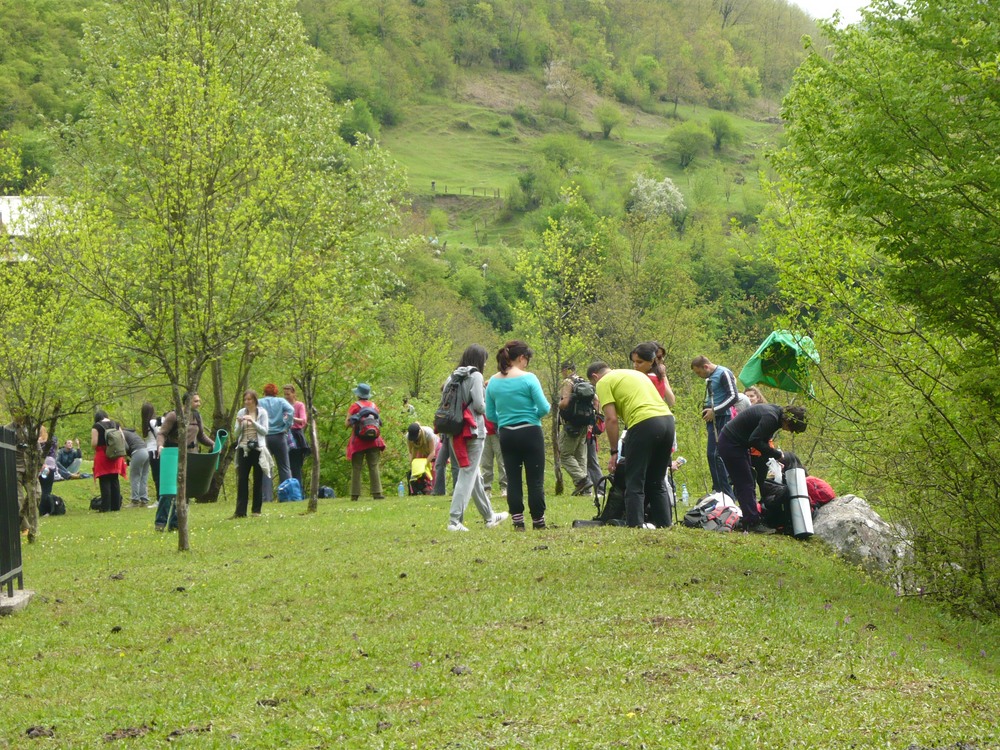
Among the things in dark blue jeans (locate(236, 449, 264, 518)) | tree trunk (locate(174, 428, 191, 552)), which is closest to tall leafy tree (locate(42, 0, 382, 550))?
tree trunk (locate(174, 428, 191, 552))

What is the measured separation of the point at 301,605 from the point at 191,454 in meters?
9.00

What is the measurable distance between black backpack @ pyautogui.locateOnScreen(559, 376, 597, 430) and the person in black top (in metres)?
4.03

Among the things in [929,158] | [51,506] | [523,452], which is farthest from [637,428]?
[51,506]

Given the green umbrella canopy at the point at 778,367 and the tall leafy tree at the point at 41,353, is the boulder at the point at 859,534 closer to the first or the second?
the green umbrella canopy at the point at 778,367

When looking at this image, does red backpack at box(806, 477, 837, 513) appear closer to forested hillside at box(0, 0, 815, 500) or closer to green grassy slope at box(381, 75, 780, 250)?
forested hillside at box(0, 0, 815, 500)

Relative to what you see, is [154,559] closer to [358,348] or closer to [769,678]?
[769,678]

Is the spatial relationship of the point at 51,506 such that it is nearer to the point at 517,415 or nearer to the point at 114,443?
the point at 114,443

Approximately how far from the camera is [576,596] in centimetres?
978

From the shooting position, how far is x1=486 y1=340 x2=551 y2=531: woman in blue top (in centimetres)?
1388

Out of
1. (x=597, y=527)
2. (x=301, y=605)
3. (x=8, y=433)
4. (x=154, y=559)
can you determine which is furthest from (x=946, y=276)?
(x=154, y=559)

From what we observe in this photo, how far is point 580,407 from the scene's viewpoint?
1848cm

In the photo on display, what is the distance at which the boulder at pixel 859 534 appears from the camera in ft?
44.5

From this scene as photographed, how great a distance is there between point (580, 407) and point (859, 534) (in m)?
5.65

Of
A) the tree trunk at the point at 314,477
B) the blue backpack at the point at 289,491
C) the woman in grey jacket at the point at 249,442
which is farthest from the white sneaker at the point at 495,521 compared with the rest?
the blue backpack at the point at 289,491
